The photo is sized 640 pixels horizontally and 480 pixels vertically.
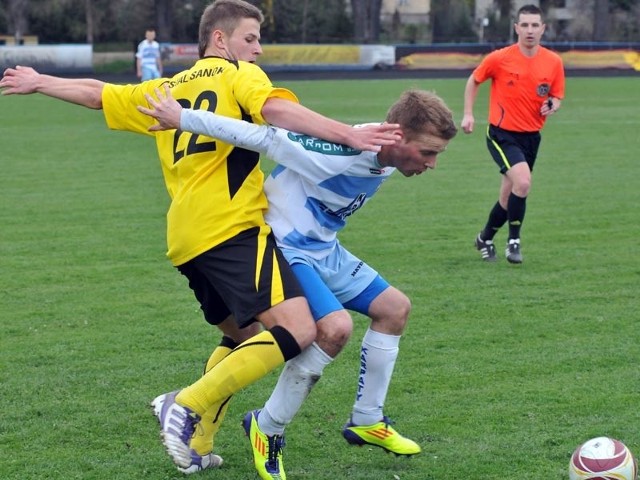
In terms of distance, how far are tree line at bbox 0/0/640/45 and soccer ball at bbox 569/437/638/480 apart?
52.3m

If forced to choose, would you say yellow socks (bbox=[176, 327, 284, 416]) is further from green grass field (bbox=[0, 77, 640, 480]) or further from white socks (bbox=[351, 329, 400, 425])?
white socks (bbox=[351, 329, 400, 425])

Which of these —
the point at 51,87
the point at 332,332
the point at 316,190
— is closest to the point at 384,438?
the point at 332,332

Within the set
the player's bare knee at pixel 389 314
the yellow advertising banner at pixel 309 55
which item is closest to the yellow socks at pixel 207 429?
the player's bare knee at pixel 389 314

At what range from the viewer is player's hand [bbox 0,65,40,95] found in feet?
14.5

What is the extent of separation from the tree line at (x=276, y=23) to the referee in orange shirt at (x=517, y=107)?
46313 mm

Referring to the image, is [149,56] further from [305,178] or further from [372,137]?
[372,137]

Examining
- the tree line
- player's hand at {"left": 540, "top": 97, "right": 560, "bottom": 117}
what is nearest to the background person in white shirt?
player's hand at {"left": 540, "top": 97, "right": 560, "bottom": 117}

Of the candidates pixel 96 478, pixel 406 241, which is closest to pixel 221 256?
pixel 96 478

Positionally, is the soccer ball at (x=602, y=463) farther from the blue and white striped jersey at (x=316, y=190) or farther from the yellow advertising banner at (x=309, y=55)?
the yellow advertising banner at (x=309, y=55)

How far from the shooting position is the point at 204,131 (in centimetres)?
394

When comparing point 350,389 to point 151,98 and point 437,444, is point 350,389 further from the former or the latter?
point 151,98

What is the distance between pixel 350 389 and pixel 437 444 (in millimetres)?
900

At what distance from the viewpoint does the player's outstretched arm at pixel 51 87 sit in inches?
174

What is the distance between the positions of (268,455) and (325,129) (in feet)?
4.36
